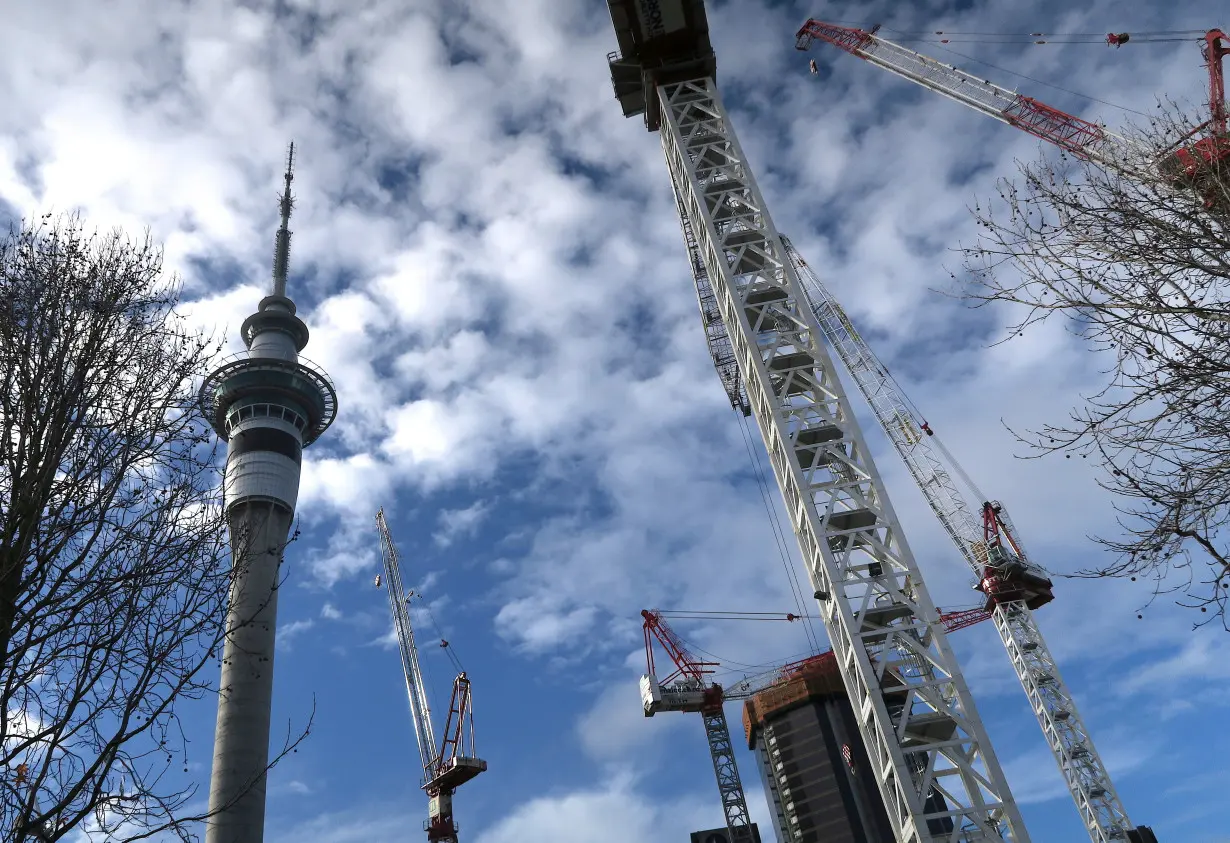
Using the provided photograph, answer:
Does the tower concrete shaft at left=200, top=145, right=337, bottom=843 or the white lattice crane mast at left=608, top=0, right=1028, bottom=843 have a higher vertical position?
the tower concrete shaft at left=200, top=145, right=337, bottom=843

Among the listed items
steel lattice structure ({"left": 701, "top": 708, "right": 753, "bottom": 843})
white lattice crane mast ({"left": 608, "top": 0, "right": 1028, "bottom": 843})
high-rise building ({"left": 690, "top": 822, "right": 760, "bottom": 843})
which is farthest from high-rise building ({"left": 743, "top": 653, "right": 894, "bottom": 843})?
high-rise building ({"left": 690, "top": 822, "right": 760, "bottom": 843})

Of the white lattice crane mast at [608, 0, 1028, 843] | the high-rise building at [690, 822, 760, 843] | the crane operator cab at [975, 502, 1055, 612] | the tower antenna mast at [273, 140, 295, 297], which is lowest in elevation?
the high-rise building at [690, 822, 760, 843]

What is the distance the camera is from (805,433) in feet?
70.0

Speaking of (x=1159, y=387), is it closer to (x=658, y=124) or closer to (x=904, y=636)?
(x=904, y=636)

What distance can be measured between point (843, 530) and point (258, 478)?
2956 inches

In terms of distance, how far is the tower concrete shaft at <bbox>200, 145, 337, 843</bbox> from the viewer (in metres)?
68.0

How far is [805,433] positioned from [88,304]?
15.5 m

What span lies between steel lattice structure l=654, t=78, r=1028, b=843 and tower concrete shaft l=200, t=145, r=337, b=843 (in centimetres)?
4664

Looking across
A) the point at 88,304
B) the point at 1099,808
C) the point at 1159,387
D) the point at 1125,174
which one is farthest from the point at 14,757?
the point at 1099,808

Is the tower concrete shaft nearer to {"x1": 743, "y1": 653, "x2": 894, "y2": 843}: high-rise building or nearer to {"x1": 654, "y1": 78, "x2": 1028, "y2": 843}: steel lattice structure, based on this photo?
{"x1": 654, "y1": 78, "x2": 1028, "y2": 843}: steel lattice structure

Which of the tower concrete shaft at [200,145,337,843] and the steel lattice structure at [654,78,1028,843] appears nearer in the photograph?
the steel lattice structure at [654,78,1028,843]

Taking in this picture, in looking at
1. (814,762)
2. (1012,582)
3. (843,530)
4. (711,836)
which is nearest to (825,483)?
(843,530)

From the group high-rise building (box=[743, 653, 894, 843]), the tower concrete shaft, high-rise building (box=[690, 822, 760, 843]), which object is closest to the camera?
high-rise building (box=[690, 822, 760, 843])

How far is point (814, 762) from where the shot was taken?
469ft
